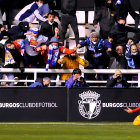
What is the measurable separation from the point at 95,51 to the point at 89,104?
1810 millimetres

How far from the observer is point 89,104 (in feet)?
36.8

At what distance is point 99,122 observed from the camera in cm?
1112

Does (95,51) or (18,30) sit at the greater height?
(18,30)

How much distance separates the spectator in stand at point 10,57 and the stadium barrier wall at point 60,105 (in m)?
1.04

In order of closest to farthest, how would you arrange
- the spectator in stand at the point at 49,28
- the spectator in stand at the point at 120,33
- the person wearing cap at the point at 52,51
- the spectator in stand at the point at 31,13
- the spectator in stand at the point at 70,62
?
the person wearing cap at the point at 52,51 < the spectator in stand at the point at 70,62 < the spectator in stand at the point at 49,28 < the spectator in stand at the point at 120,33 < the spectator in stand at the point at 31,13

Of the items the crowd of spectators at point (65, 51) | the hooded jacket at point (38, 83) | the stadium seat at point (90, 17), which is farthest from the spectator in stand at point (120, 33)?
the hooded jacket at point (38, 83)

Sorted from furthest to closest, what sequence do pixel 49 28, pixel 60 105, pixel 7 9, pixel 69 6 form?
pixel 7 9, pixel 69 6, pixel 49 28, pixel 60 105

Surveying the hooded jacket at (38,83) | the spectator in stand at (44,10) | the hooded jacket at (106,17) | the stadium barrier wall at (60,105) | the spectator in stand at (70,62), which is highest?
the spectator in stand at (44,10)

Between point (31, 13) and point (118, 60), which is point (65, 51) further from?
point (31, 13)

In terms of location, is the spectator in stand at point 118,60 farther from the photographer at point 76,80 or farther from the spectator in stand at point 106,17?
the spectator in stand at point 106,17

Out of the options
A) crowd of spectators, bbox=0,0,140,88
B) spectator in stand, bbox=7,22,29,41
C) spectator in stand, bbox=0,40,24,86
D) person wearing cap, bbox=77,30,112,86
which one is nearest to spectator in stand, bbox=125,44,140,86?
crowd of spectators, bbox=0,0,140,88

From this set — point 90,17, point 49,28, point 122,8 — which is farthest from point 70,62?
point 90,17

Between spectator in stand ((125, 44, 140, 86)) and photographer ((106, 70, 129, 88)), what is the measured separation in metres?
0.95

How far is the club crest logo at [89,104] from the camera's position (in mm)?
11164
